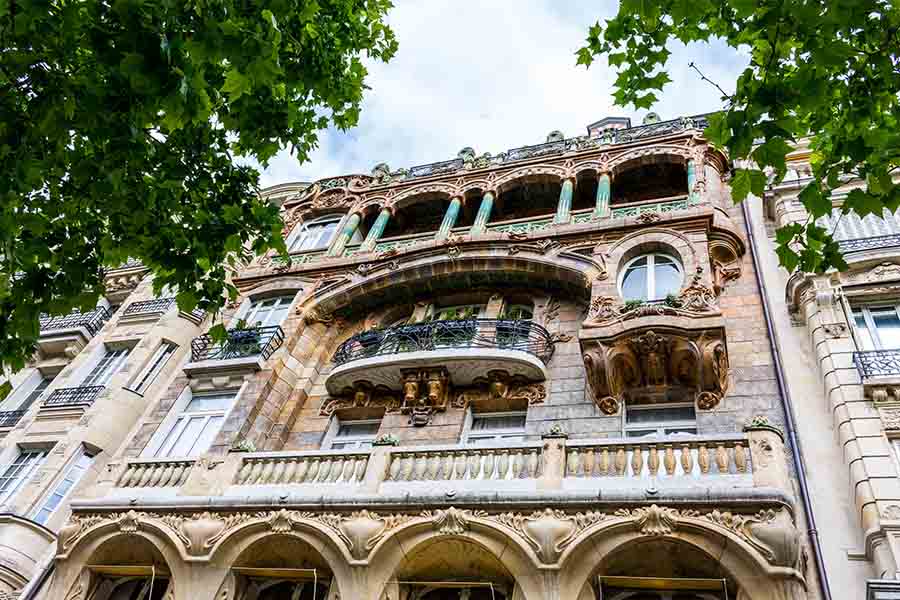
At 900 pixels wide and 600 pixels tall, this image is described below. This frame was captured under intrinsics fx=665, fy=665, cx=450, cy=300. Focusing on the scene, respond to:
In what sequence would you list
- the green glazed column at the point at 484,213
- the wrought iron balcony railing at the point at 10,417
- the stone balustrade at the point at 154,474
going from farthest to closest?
the wrought iron balcony railing at the point at 10,417, the green glazed column at the point at 484,213, the stone balustrade at the point at 154,474

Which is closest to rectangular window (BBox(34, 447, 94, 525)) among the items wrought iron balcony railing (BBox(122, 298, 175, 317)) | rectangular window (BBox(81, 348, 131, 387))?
rectangular window (BBox(81, 348, 131, 387))

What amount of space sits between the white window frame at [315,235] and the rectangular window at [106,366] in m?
5.78

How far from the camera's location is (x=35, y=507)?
1461 cm

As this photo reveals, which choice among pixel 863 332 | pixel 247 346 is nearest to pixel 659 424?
pixel 863 332

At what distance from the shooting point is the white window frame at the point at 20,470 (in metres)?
15.6

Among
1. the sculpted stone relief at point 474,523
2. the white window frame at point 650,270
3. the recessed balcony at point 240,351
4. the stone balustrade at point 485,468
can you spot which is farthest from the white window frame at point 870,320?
the recessed balcony at point 240,351

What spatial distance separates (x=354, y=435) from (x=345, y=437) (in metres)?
0.20

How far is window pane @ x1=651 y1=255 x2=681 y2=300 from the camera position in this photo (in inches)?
540

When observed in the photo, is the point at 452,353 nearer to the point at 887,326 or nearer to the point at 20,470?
the point at 887,326

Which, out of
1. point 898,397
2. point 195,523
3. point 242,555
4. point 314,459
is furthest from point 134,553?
point 898,397

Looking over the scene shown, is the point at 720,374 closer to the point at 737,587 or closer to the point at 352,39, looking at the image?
the point at 737,587

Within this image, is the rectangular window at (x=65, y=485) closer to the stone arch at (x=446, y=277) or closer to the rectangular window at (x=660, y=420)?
the stone arch at (x=446, y=277)

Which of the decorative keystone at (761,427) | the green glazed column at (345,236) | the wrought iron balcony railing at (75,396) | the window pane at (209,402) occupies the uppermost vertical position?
the green glazed column at (345,236)

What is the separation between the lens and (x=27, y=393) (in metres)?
20.3
